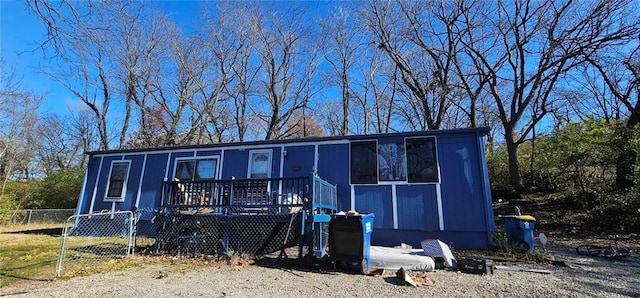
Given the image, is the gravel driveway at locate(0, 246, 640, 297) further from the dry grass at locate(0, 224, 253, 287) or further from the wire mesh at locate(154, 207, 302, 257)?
the wire mesh at locate(154, 207, 302, 257)

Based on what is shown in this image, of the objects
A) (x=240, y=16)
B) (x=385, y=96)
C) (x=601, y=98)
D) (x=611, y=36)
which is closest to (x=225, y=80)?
(x=240, y=16)

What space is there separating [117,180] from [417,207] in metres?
9.04

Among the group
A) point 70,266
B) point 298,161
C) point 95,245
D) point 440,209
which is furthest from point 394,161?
point 95,245

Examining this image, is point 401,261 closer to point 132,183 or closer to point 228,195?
point 228,195

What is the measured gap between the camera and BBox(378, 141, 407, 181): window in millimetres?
7656

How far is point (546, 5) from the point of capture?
1183 cm

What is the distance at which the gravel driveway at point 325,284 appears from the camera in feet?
12.6

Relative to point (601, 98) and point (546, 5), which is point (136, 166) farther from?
point (601, 98)

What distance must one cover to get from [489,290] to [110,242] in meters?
8.58

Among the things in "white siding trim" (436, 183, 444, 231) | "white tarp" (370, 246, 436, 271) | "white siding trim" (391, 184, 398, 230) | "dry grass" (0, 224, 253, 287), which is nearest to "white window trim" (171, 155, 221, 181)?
"dry grass" (0, 224, 253, 287)

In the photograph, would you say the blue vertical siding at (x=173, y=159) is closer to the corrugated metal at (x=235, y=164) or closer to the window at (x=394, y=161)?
the corrugated metal at (x=235, y=164)

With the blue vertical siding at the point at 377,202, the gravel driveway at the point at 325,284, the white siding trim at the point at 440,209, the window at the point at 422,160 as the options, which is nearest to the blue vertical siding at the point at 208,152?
the blue vertical siding at the point at 377,202

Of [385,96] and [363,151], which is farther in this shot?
[385,96]

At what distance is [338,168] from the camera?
8.10m
